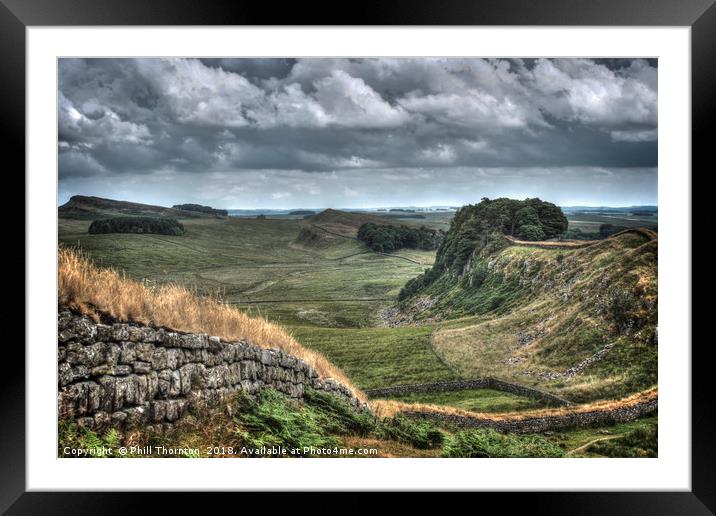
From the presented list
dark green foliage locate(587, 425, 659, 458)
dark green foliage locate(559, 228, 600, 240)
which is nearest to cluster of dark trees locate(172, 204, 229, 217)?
dark green foliage locate(559, 228, 600, 240)

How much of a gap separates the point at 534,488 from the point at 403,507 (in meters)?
1.66

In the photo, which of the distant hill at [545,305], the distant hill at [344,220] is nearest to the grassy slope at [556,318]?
the distant hill at [545,305]

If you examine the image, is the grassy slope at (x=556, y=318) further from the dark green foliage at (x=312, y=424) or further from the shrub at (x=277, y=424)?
the shrub at (x=277, y=424)

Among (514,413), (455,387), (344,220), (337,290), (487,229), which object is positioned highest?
(344,220)

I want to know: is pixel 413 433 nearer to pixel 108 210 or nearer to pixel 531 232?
pixel 531 232

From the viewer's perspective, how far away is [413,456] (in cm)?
785

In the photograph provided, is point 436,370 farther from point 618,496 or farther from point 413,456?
point 618,496

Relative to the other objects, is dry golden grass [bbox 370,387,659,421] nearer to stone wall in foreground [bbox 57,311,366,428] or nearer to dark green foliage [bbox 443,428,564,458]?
dark green foliage [bbox 443,428,564,458]

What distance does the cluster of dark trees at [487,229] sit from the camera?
33.9ft

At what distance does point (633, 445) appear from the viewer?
818cm

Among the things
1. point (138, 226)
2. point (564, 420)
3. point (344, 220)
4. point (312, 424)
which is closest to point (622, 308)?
point (564, 420)

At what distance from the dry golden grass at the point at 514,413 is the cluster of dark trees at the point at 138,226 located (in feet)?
16.2

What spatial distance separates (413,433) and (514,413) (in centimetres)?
182
